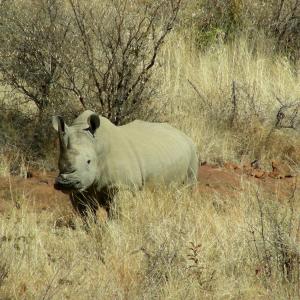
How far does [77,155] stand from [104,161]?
1.35 ft

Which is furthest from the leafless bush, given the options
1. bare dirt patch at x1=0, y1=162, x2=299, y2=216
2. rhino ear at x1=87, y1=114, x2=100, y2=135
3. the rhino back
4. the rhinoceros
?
rhino ear at x1=87, y1=114, x2=100, y2=135

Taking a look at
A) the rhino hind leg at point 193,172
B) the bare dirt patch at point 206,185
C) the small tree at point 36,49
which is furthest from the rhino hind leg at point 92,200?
the small tree at point 36,49

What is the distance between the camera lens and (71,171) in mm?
8367

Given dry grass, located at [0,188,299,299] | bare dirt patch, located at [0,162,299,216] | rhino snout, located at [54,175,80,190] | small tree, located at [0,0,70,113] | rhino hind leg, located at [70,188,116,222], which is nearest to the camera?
dry grass, located at [0,188,299,299]

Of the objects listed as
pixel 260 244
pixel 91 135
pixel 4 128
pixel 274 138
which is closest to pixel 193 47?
pixel 274 138

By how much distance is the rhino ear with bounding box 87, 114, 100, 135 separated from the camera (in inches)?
338

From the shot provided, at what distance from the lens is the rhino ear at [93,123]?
858cm

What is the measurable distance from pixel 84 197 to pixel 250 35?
364 inches

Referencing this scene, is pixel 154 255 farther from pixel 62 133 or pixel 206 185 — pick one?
pixel 206 185

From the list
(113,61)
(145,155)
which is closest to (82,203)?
(145,155)

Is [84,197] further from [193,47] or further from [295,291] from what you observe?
[193,47]

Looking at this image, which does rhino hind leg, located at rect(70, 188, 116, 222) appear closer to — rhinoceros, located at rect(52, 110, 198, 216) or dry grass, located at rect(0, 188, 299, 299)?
rhinoceros, located at rect(52, 110, 198, 216)

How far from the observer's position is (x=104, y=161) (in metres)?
8.76

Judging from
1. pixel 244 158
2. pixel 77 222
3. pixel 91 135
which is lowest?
pixel 244 158
